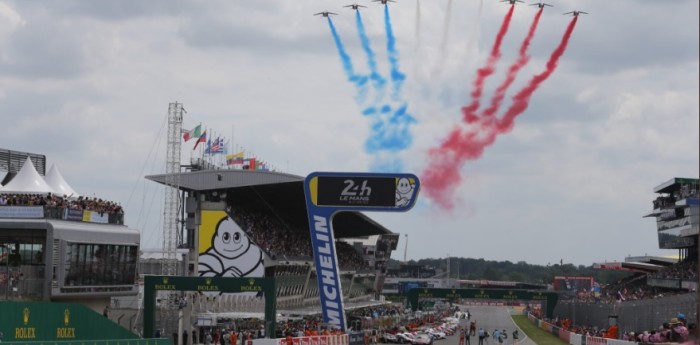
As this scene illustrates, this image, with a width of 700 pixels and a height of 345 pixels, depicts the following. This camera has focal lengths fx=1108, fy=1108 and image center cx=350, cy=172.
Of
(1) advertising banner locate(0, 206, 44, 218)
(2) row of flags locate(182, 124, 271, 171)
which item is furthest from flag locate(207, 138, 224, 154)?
(1) advertising banner locate(0, 206, 44, 218)

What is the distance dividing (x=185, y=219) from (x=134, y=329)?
39.1 metres

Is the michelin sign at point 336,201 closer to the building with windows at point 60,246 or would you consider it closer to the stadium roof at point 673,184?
the building with windows at point 60,246

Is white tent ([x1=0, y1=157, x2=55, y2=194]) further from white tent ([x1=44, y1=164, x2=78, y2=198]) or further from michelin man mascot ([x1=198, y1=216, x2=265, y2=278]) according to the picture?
michelin man mascot ([x1=198, y1=216, x2=265, y2=278])

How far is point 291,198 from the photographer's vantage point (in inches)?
4449

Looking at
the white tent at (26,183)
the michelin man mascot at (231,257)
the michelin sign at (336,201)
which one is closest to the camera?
the white tent at (26,183)

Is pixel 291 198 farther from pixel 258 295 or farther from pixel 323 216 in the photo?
pixel 323 216

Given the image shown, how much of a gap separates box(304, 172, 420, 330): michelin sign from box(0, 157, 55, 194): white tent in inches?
598

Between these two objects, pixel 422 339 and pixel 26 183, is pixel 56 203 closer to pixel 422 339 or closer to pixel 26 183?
pixel 26 183

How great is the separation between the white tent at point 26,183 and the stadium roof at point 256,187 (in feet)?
123

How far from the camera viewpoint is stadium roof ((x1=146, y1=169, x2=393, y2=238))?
3930 inches

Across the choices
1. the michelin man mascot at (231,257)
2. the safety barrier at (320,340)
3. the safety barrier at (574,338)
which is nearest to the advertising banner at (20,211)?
the safety barrier at (320,340)

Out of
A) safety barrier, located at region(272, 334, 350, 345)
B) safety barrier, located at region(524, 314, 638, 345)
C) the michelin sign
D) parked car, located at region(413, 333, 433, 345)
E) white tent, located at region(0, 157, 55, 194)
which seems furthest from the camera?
parked car, located at region(413, 333, 433, 345)

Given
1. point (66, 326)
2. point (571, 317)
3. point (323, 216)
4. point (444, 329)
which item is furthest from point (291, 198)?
point (66, 326)

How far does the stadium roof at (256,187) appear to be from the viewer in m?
99.8
